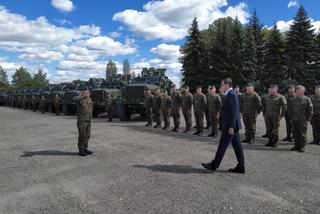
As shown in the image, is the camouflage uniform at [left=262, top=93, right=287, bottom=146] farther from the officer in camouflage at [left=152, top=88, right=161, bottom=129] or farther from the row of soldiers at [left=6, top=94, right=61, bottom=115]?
the row of soldiers at [left=6, top=94, right=61, bottom=115]

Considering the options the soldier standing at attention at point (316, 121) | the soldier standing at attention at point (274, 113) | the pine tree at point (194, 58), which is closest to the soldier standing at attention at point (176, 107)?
the soldier standing at attention at point (274, 113)

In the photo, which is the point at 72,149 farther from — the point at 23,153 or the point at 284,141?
the point at 284,141

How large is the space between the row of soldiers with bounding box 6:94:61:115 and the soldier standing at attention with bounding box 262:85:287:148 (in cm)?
1776

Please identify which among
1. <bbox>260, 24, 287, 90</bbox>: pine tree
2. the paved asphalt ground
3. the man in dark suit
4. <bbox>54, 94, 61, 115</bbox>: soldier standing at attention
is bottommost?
the paved asphalt ground

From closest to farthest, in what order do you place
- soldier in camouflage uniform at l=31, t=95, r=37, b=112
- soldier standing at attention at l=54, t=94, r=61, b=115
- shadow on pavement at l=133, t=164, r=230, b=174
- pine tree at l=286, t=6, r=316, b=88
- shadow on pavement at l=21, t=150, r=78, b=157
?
shadow on pavement at l=133, t=164, r=230, b=174
shadow on pavement at l=21, t=150, r=78, b=157
soldier standing at attention at l=54, t=94, r=61, b=115
soldier in camouflage uniform at l=31, t=95, r=37, b=112
pine tree at l=286, t=6, r=316, b=88

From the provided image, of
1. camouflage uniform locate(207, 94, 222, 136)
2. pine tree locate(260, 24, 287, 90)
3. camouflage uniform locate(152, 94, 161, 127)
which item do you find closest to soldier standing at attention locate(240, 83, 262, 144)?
camouflage uniform locate(207, 94, 222, 136)

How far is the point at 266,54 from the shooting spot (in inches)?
1700

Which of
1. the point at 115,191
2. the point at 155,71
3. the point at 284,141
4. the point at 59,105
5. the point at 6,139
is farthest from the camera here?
the point at 59,105

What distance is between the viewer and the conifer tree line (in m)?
38.8

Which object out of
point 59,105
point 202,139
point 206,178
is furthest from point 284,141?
point 59,105

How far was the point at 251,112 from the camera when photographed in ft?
35.5

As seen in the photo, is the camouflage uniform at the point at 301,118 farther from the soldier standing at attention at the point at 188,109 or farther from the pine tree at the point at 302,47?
the pine tree at the point at 302,47

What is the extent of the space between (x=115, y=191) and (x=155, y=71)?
1622cm

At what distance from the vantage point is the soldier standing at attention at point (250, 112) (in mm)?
10672
